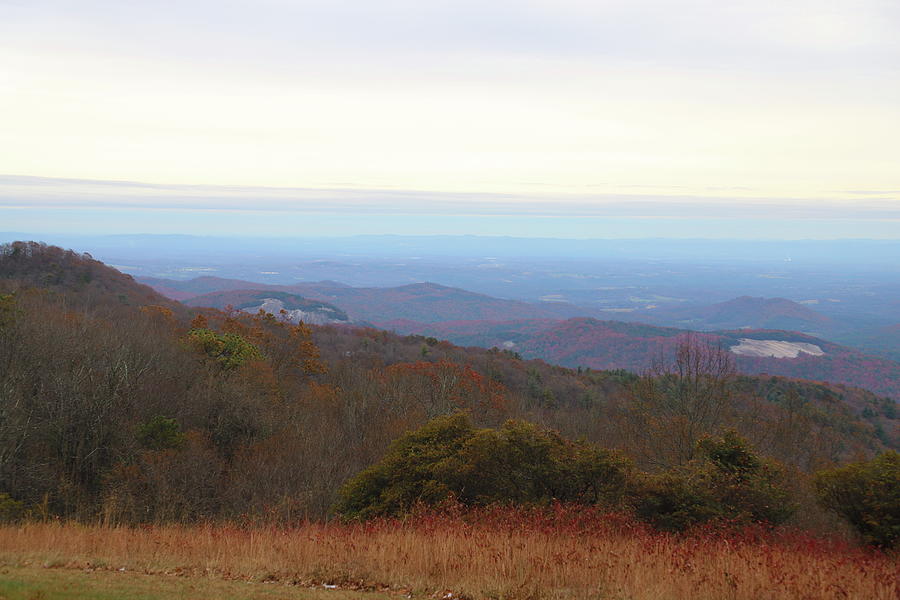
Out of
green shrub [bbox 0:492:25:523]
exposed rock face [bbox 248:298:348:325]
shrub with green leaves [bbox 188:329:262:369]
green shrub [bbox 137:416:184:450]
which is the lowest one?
exposed rock face [bbox 248:298:348:325]

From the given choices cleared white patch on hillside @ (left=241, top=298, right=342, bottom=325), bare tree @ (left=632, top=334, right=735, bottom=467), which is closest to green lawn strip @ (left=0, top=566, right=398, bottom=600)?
bare tree @ (left=632, top=334, right=735, bottom=467)

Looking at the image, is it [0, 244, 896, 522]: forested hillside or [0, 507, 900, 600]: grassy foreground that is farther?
[0, 244, 896, 522]: forested hillside

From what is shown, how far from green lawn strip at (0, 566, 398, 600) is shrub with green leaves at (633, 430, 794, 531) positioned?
625 centimetres

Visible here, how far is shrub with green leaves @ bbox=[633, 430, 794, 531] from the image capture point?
11.2 meters

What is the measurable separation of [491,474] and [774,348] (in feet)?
424

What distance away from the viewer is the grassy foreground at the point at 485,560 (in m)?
7.41

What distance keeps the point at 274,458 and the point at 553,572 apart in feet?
39.0

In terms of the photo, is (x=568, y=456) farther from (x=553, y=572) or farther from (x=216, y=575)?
(x=216, y=575)

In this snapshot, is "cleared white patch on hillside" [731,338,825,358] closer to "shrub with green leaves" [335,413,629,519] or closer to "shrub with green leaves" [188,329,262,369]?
"shrub with green leaves" [188,329,262,369]

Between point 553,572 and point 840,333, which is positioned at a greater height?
point 553,572

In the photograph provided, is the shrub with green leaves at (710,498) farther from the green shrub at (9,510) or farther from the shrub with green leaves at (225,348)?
the shrub with green leaves at (225,348)

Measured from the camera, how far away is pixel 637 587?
736cm

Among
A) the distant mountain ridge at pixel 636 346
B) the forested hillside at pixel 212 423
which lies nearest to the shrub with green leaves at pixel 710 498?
the forested hillside at pixel 212 423

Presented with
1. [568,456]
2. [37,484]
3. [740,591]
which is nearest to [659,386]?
[568,456]
